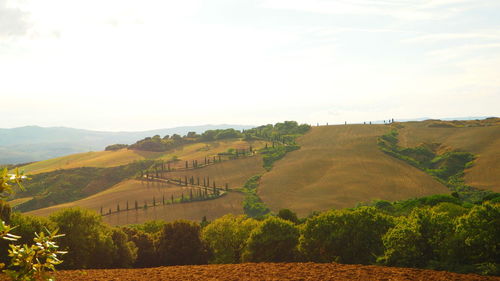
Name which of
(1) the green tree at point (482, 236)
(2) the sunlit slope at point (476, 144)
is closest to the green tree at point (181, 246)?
(1) the green tree at point (482, 236)

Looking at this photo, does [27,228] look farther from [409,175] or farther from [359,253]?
[409,175]

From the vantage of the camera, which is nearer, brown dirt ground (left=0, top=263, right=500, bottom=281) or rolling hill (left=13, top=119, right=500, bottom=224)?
brown dirt ground (left=0, top=263, right=500, bottom=281)

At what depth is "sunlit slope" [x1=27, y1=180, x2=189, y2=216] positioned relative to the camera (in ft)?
427

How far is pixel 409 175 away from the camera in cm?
14050

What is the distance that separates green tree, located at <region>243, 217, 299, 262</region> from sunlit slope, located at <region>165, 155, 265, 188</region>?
8943 centimetres

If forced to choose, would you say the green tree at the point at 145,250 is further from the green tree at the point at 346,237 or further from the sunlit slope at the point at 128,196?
the sunlit slope at the point at 128,196

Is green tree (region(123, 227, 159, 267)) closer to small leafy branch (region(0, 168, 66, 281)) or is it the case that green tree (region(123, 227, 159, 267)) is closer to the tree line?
the tree line

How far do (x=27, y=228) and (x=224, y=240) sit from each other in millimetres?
27608

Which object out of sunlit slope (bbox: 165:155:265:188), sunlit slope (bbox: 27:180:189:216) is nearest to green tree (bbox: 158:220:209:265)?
sunlit slope (bbox: 27:180:189:216)

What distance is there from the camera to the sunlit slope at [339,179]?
121 meters

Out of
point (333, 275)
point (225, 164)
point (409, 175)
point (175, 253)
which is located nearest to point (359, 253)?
point (333, 275)

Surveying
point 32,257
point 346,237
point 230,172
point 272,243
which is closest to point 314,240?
point 346,237

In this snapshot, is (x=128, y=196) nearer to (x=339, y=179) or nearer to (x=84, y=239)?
(x=339, y=179)

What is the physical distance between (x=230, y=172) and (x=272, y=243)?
106669 millimetres
